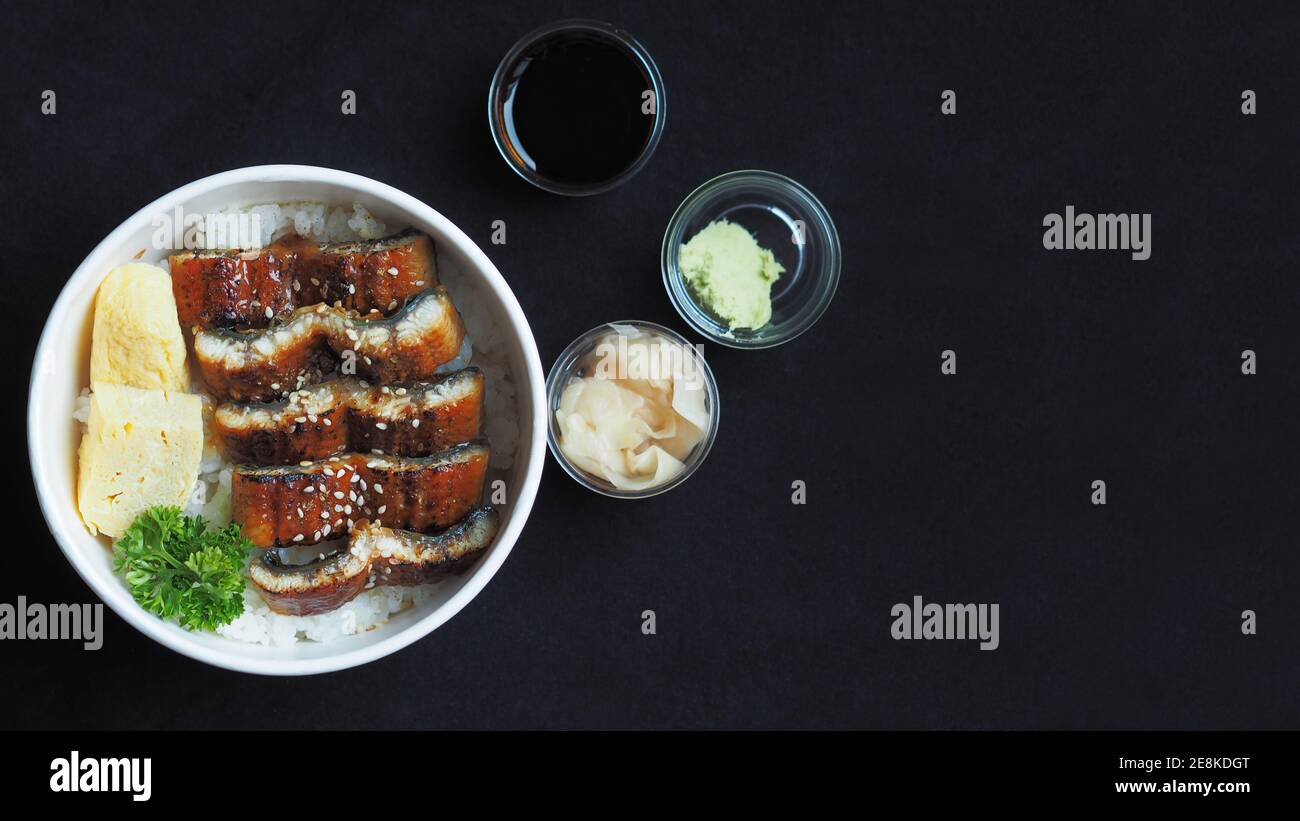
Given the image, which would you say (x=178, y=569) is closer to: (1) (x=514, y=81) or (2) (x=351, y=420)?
(2) (x=351, y=420)

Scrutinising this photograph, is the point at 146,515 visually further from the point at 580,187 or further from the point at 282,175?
the point at 580,187

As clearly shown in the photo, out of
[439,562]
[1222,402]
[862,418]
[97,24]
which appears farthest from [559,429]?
[1222,402]

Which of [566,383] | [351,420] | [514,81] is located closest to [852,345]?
[566,383]

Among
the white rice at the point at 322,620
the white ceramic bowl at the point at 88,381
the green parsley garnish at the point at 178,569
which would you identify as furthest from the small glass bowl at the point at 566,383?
the green parsley garnish at the point at 178,569

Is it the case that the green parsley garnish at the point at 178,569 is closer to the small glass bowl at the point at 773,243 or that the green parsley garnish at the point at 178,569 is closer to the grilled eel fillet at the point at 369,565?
the grilled eel fillet at the point at 369,565

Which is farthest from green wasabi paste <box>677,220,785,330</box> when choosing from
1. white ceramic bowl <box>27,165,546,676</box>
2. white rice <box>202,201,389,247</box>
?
white rice <box>202,201,389,247</box>

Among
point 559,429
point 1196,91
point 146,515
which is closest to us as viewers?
point 146,515

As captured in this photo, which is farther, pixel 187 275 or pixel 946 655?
pixel 946 655

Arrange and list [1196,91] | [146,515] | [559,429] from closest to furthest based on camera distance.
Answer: [146,515]
[559,429]
[1196,91]
